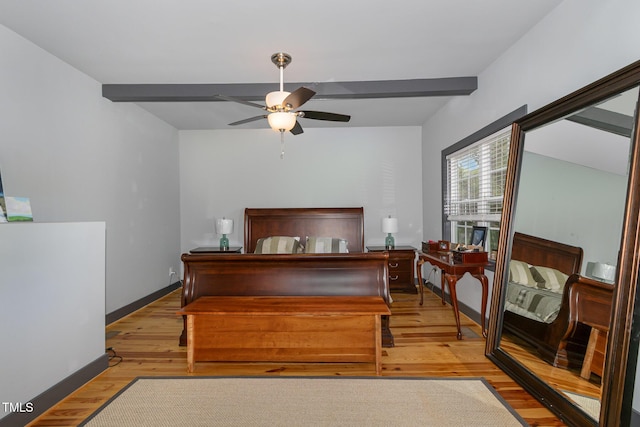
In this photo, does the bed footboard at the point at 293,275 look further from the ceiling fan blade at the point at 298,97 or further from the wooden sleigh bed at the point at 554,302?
the ceiling fan blade at the point at 298,97

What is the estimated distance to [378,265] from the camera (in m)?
3.17

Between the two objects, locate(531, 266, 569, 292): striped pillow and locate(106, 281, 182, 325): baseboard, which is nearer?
locate(531, 266, 569, 292): striped pillow

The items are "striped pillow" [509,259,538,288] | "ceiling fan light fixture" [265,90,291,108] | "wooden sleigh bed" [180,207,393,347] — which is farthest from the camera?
"wooden sleigh bed" [180,207,393,347]

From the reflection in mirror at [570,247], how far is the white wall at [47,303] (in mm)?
3130

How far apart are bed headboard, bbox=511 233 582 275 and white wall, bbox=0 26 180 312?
4.06 m

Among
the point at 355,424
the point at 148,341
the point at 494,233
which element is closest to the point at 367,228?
the point at 494,233

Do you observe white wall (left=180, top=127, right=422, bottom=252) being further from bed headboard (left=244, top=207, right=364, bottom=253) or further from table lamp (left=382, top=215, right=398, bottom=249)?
table lamp (left=382, top=215, right=398, bottom=249)

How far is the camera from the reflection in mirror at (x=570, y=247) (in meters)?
1.79

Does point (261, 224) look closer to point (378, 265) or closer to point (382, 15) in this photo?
point (378, 265)

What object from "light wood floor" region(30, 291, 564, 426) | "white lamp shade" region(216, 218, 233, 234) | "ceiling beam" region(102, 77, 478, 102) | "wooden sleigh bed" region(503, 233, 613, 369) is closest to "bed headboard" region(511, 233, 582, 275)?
"wooden sleigh bed" region(503, 233, 613, 369)

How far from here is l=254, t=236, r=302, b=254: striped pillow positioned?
5.05 meters

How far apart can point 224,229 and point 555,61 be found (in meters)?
4.55

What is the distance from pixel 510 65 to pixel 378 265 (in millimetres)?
2198

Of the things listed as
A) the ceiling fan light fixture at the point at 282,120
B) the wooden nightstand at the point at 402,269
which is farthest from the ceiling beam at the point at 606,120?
the wooden nightstand at the point at 402,269
